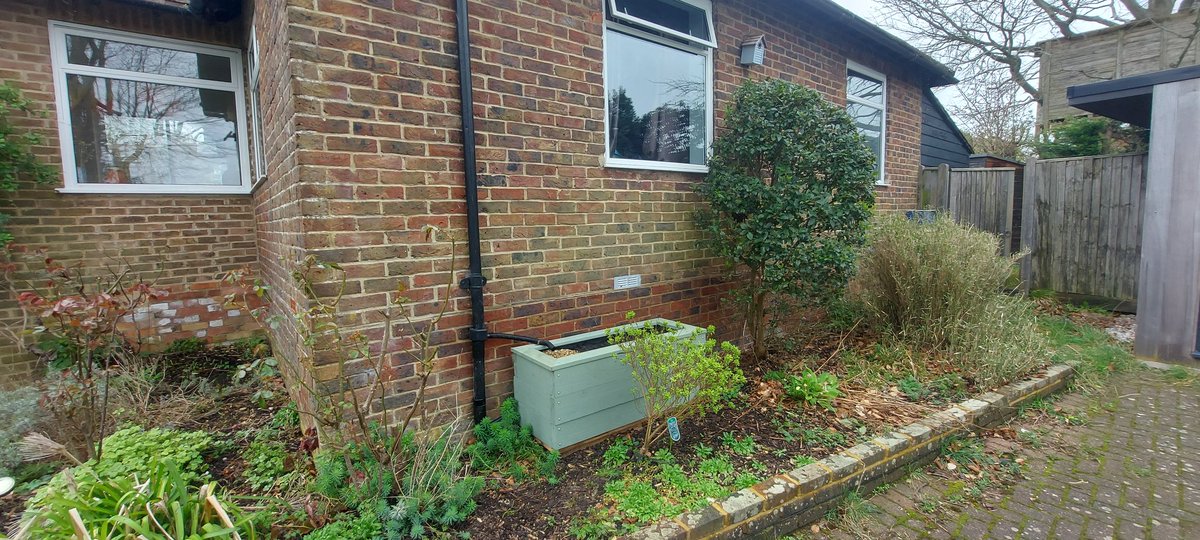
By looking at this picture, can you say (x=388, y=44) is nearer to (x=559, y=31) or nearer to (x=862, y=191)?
(x=559, y=31)

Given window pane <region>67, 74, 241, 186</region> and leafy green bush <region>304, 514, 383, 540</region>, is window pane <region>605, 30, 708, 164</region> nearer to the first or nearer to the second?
leafy green bush <region>304, 514, 383, 540</region>

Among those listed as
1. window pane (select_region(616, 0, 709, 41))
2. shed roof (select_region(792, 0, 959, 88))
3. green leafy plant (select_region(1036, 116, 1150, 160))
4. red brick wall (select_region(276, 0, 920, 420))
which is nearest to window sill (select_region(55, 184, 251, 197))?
red brick wall (select_region(276, 0, 920, 420))

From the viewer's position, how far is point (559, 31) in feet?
11.0

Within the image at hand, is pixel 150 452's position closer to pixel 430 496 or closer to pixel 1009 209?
pixel 430 496

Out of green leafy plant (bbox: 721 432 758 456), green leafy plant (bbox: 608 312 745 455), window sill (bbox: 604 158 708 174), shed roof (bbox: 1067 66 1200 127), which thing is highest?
shed roof (bbox: 1067 66 1200 127)

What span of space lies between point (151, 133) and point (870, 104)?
8237mm

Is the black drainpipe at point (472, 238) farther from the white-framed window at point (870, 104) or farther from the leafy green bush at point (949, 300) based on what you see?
the white-framed window at point (870, 104)

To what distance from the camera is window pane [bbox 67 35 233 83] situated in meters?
4.57

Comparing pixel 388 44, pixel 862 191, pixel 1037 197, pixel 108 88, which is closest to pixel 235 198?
pixel 108 88

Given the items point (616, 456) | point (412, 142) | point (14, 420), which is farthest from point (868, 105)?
point (14, 420)

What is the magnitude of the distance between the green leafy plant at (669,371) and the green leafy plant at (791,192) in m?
1.24

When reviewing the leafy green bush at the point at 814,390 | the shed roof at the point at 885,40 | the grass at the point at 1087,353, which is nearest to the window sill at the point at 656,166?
the leafy green bush at the point at 814,390

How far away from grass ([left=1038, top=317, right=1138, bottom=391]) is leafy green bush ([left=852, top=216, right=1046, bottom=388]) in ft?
1.38

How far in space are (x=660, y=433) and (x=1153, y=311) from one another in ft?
17.4
